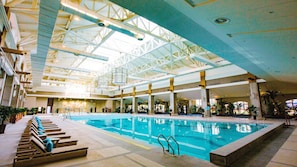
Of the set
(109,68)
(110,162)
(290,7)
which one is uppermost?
(109,68)

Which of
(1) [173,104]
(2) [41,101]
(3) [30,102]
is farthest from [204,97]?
(2) [41,101]

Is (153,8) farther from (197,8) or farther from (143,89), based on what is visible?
(143,89)

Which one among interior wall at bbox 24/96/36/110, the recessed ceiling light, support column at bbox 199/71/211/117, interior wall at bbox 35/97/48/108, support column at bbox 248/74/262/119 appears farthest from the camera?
interior wall at bbox 35/97/48/108

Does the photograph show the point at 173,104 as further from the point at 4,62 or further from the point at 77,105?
the point at 77,105

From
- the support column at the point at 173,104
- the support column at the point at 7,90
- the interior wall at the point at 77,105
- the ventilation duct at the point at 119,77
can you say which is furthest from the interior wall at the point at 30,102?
the support column at the point at 173,104

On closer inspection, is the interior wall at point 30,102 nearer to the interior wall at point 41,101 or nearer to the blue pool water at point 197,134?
the interior wall at point 41,101

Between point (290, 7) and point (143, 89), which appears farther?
point (143, 89)

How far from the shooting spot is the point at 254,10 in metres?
2.83

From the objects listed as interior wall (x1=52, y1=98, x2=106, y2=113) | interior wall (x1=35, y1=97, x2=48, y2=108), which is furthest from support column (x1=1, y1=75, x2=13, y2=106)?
interior wall (x1=35, y1=97, x2=48, y2=108)

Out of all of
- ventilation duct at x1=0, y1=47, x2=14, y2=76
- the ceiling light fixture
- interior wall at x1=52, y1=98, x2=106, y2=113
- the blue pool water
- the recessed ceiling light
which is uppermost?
the ceiling light fixture

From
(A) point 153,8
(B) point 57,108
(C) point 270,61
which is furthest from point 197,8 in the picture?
(B) point 57,108

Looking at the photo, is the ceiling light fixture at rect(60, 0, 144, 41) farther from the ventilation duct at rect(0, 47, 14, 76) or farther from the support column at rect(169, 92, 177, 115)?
the support column at rect(169, 92, 177, 115)

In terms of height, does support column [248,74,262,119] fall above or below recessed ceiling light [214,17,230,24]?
below

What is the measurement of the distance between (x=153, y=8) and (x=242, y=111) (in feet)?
74.0
